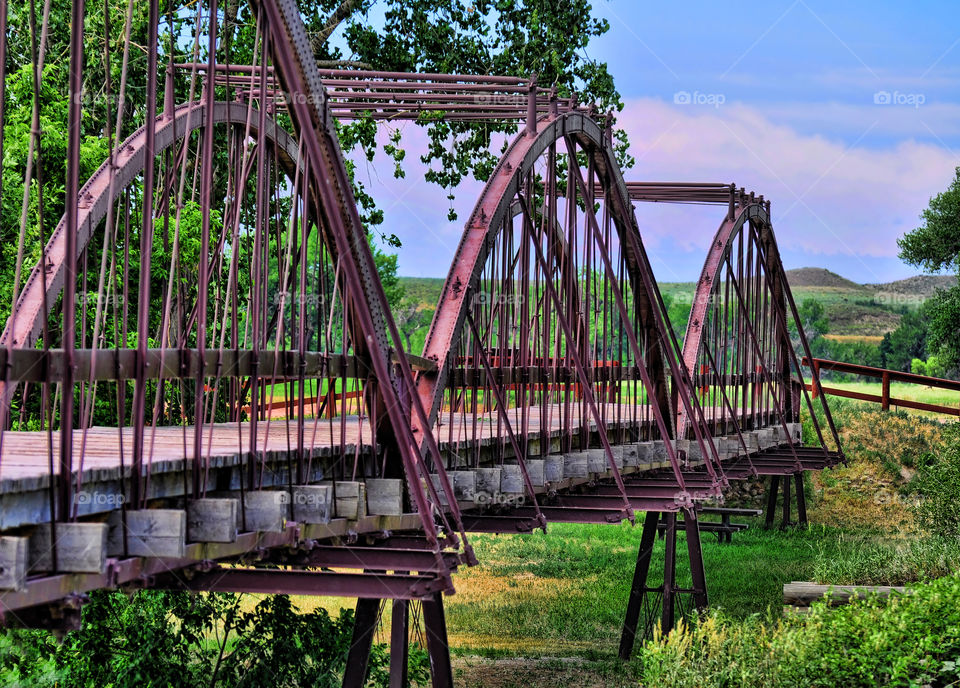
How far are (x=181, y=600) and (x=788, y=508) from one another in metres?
18.9

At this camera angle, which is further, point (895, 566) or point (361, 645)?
point (895, 566)

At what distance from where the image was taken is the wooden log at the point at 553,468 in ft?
39.3

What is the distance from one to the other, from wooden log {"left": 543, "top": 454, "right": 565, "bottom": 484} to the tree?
2526 centimetres

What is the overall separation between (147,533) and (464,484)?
4.80m

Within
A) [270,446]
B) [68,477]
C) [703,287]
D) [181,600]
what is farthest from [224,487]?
[703,287]

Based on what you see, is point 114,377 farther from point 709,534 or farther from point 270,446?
point 709,534

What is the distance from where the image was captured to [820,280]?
129250 mm

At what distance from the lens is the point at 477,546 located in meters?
30.0

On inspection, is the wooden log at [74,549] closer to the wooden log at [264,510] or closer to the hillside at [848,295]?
the wooden log at [264,510]

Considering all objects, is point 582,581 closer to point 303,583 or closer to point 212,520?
point 303,583

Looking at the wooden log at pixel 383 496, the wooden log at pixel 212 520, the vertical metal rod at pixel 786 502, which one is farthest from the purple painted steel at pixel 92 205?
the vertical metal rod at pixel 786 502

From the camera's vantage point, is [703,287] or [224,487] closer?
[224,487]

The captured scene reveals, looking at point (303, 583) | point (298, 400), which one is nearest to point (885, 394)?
point (298, 400)

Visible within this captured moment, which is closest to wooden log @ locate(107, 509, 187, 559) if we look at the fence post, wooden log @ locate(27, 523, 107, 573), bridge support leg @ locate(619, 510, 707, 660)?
wooden log @ locate(27, 523, 107, 573)
